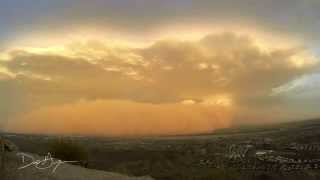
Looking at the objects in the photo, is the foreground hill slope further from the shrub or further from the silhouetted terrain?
the silhouetted terrain

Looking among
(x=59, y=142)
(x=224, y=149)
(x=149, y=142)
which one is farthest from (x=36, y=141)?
(x=224, y=149)

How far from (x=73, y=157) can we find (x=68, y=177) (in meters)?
13.8

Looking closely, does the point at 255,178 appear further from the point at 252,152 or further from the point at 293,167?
the point at 252,152

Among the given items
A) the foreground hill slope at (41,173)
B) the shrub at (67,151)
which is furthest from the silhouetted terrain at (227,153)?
the foreground hill slope at (41,173)

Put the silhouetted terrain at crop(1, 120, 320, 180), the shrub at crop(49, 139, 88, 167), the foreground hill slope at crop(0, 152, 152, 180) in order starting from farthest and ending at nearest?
the silhouetted terrain at crop(1, 120, 320, 180) → the shrub at crop(49, 139, 88, 167) → the foreground hill slope at crop(0, 152, 152, 180)

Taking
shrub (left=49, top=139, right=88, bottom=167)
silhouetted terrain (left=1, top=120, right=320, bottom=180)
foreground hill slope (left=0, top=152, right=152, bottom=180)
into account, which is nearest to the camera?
foreground hill slope (left=0, top=152, right=152, bottom=180)

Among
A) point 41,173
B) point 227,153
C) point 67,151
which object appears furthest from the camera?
point 227,153

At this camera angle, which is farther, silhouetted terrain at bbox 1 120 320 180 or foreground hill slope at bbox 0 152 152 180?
silhouetted terrain at bbox 1 120 320 180

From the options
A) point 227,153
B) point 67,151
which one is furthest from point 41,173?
point 227,153

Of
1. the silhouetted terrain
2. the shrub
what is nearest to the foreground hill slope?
the shrub

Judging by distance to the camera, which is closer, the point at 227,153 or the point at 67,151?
the point at 67,151

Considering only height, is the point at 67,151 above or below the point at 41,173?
above

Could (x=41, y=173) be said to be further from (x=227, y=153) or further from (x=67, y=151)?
(x=227, y=153)

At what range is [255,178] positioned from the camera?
5903 cm
